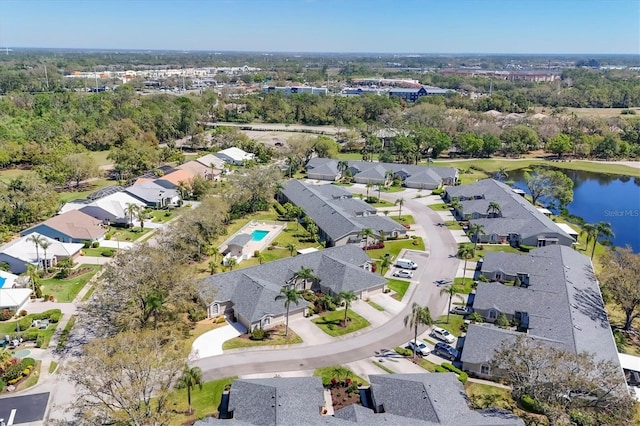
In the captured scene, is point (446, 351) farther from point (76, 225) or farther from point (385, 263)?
point (76, 225)

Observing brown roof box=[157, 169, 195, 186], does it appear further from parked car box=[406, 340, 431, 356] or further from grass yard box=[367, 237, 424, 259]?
parked car box=[406, 340, 431, 356]

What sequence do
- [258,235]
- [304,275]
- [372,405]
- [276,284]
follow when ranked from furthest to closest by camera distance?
1. [258,235]
2. [276,284]
3. [304,275]
4. [372,405]

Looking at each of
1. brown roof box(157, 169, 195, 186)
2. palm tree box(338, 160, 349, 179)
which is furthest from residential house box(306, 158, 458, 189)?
brown roof box(157, 169, 195, 186)

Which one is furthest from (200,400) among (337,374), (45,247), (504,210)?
(504,210)

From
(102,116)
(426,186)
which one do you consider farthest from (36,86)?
(426,186)

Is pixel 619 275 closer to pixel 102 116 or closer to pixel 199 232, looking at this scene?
pixel 199 232

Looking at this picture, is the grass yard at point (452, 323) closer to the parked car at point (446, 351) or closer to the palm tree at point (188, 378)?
the parked car at point (446, 351)
